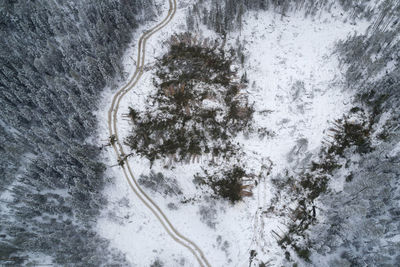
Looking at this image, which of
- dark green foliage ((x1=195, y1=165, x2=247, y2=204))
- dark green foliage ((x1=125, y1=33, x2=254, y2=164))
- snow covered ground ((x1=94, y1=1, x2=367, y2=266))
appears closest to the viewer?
snow covered ground ((x1=94, y1=1, x2=367, y2=266))

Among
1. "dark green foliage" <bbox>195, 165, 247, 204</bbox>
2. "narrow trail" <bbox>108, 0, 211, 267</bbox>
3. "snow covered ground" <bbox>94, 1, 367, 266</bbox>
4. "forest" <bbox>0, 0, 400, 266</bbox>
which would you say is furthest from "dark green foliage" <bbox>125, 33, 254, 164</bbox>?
"dark green foliage" <bbox>195, 165, 247, 204</bbox>

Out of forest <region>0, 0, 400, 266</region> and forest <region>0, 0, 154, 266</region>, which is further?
forest <region>0, 0, 154, 266</region>

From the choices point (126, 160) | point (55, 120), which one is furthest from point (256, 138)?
point (55, 120)

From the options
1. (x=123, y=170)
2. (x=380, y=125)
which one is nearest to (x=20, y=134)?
(x=123, y=170)

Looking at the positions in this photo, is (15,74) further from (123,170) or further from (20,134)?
(123,170)

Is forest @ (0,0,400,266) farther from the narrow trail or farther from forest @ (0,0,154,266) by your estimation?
the narrow trail

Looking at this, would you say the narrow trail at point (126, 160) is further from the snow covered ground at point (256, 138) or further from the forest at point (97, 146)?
Result: the forest at point (97, 146)

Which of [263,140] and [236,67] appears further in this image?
[236,67]
